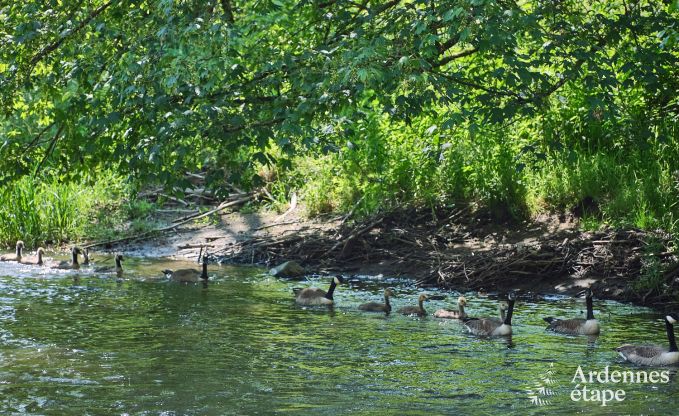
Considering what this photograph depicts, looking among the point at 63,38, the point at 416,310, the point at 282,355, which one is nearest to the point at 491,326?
the point at 416,310

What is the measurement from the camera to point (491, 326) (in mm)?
11758

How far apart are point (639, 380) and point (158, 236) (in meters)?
13.3

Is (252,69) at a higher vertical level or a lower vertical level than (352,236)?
higher

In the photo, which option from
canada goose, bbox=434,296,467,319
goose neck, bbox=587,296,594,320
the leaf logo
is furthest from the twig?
the leaf logo

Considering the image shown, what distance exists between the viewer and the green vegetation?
11.3m

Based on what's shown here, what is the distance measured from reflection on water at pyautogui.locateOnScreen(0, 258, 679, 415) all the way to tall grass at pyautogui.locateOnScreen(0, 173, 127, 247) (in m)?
5.09

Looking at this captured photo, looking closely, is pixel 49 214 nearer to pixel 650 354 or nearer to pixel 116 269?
pixel 116 269

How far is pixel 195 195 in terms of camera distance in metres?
22.8

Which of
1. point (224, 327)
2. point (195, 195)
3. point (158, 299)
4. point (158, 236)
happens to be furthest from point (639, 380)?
point (195, 195)

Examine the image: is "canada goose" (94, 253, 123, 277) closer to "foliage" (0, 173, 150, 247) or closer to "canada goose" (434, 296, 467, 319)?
"foliage" (0, 173, 150, 247)

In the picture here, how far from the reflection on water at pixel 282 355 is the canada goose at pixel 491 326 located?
0.14 meters

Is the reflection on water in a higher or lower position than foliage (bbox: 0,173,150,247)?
lower

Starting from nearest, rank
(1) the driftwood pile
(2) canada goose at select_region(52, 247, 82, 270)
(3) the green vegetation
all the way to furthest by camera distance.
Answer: (3) the green vegetation
(1) the driftwood pile
(2) canada goose at select_region(52, 247, 82, 270)

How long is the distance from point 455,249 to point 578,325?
5.27m
